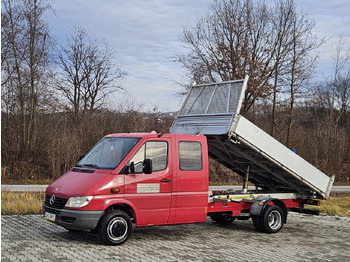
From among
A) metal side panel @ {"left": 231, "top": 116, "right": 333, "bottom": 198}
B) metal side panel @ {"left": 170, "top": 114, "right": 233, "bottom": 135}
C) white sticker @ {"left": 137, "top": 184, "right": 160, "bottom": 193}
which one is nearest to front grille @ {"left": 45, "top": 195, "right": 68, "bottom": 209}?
white sticker @ {"left": 137, "top": 184, "right": 160, "bottom": 193}

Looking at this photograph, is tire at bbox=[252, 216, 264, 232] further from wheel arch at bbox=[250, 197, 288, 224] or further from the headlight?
the headlight

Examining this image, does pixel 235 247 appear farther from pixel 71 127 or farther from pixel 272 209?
pixel 71 127

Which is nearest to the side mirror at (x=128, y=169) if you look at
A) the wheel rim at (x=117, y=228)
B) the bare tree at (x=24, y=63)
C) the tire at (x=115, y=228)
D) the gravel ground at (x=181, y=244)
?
the tire at (x=115, y=228)

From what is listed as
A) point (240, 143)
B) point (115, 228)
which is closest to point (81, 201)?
point (115, 228)

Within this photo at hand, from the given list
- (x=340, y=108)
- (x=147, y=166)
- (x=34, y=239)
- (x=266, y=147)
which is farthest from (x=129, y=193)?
(x=340, y=108)

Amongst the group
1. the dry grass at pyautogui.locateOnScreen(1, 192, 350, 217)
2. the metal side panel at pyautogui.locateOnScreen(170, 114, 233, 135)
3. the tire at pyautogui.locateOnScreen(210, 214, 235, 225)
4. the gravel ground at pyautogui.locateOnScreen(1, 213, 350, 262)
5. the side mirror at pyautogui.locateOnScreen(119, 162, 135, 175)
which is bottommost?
the gravel ground at pyautogui.locateOnScreen(1, 213, 350, 262)

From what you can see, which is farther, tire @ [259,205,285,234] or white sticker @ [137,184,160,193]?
tire @ [259,205,285,234]

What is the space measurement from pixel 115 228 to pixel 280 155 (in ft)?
13.2

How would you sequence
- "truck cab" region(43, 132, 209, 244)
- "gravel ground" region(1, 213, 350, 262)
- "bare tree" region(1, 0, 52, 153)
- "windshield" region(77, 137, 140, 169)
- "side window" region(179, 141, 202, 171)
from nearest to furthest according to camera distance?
"gravel ground" region(1, 213, 350, 262) < "truck cab" region(43, 132, 209, 244) < "windshield" region(77, 137, 140, 169) < "side window" region(179, 141, 202, 171) < "bare tree" region(1, 0, 52, 153)

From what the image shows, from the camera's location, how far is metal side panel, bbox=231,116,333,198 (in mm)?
8906

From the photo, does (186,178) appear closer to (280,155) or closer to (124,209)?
(124,209)

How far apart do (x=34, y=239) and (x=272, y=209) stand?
17.0 ft

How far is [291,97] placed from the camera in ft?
101

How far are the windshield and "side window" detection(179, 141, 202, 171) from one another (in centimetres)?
98
